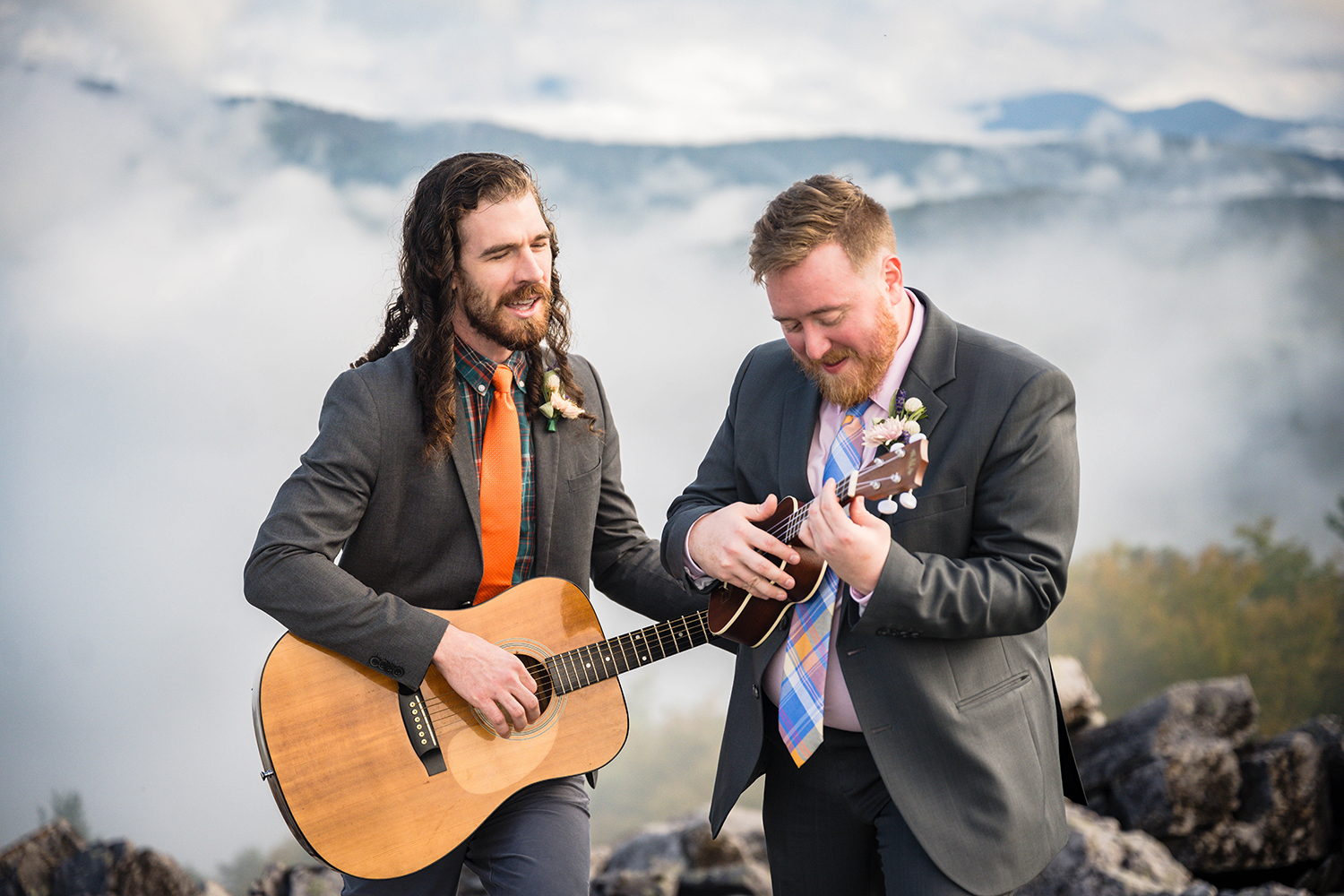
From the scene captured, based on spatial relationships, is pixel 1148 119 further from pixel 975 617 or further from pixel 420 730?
pixel 420 730

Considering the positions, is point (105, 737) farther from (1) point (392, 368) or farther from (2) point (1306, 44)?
(2) point (1306, 44)

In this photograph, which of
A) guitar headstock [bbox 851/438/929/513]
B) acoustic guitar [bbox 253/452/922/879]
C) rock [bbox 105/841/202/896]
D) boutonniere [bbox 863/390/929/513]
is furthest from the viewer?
rock [bbox 105/841/202/896]

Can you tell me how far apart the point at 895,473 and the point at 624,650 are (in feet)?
3.24

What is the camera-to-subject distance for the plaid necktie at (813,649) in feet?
Answer: 6.63

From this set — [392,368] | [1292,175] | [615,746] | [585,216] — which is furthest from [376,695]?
[1292,175]

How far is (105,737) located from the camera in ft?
16.9

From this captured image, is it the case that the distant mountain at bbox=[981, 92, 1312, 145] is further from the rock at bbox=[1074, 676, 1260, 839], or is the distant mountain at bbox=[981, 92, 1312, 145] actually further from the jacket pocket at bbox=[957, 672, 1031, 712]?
the jacket pocket at bbox=[957, 672, 1031, 712]

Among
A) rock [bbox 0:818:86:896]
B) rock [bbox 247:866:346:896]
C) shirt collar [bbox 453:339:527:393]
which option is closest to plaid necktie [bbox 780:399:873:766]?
shirt collar [bbox 453:339:527:393]

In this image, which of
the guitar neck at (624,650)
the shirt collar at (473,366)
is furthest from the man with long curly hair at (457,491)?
the guitar neck at (624,650)

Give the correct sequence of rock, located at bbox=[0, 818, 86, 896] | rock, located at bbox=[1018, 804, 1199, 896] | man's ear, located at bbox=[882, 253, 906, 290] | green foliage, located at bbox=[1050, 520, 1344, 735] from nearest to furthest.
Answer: man's ear, located at bbox=[882, 253, 906, 290] → rock, located at bbox=[1018, 804, 1199, 896] → rock, located at bbox=[0, 818, 86, 896] → green foliage, located at bbox=[1050, 520, 1344, 735]

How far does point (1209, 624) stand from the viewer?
7480 mm

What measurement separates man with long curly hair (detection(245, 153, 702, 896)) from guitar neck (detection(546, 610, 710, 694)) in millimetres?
A: 121

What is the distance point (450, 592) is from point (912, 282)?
575 cm

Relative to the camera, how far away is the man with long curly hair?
2225 mm
